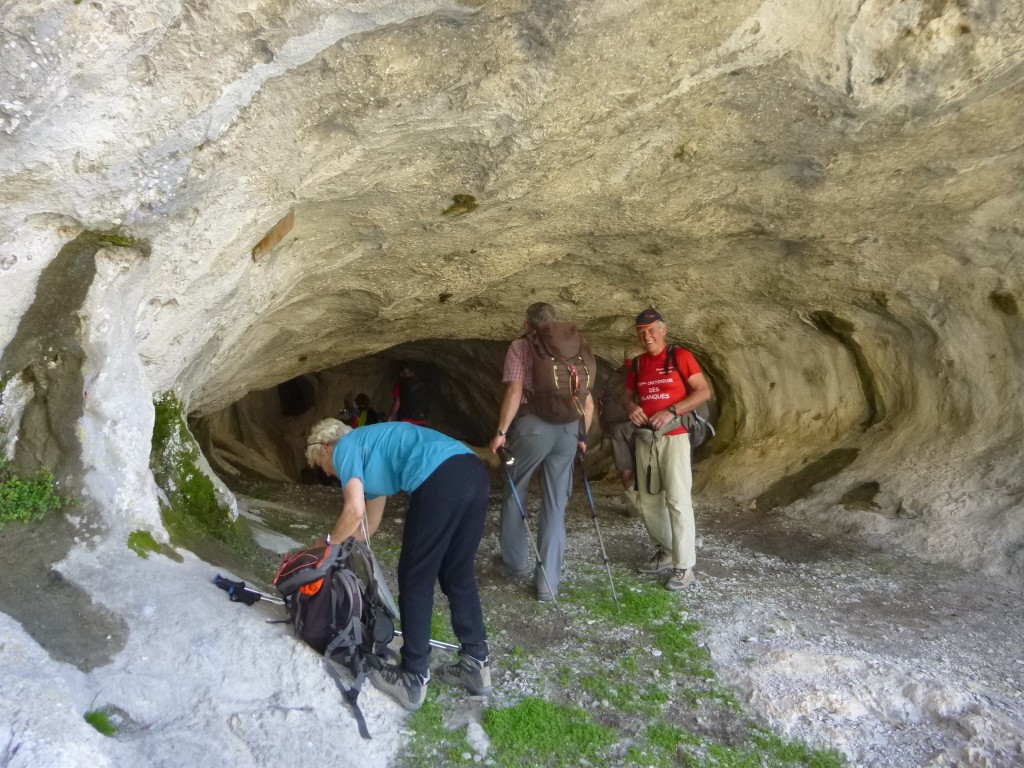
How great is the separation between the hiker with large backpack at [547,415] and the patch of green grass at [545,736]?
1.41 metres

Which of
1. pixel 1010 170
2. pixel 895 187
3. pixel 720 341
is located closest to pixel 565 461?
pixel 895 187

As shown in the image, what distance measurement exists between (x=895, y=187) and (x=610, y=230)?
6.91 ft

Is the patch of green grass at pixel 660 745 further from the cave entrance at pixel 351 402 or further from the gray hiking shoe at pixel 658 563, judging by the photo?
the cave entrance at pixel 351 402

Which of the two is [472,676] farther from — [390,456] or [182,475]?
[182,475]

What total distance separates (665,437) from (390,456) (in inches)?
94.1

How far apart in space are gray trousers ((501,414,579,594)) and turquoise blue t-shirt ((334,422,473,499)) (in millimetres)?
1554

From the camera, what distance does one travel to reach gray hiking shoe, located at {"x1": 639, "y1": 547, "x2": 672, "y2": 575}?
223 inches

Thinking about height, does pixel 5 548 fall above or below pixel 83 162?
below

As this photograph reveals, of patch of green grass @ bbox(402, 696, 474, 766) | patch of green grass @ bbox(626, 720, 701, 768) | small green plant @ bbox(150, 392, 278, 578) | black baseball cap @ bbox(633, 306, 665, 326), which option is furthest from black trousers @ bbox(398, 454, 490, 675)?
black baseball cap @ bbox(633, 306, 665, 326)

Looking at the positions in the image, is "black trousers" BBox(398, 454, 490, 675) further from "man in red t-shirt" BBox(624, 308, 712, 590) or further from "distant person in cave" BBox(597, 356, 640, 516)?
"distant person in cave" BBox(597, 356, 640, 516)

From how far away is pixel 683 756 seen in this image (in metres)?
3.30

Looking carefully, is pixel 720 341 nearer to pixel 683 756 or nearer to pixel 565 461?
pixel 565 461

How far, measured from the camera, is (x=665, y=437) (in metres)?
5.31

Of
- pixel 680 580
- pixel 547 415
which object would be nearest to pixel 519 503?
pixel 547 415
